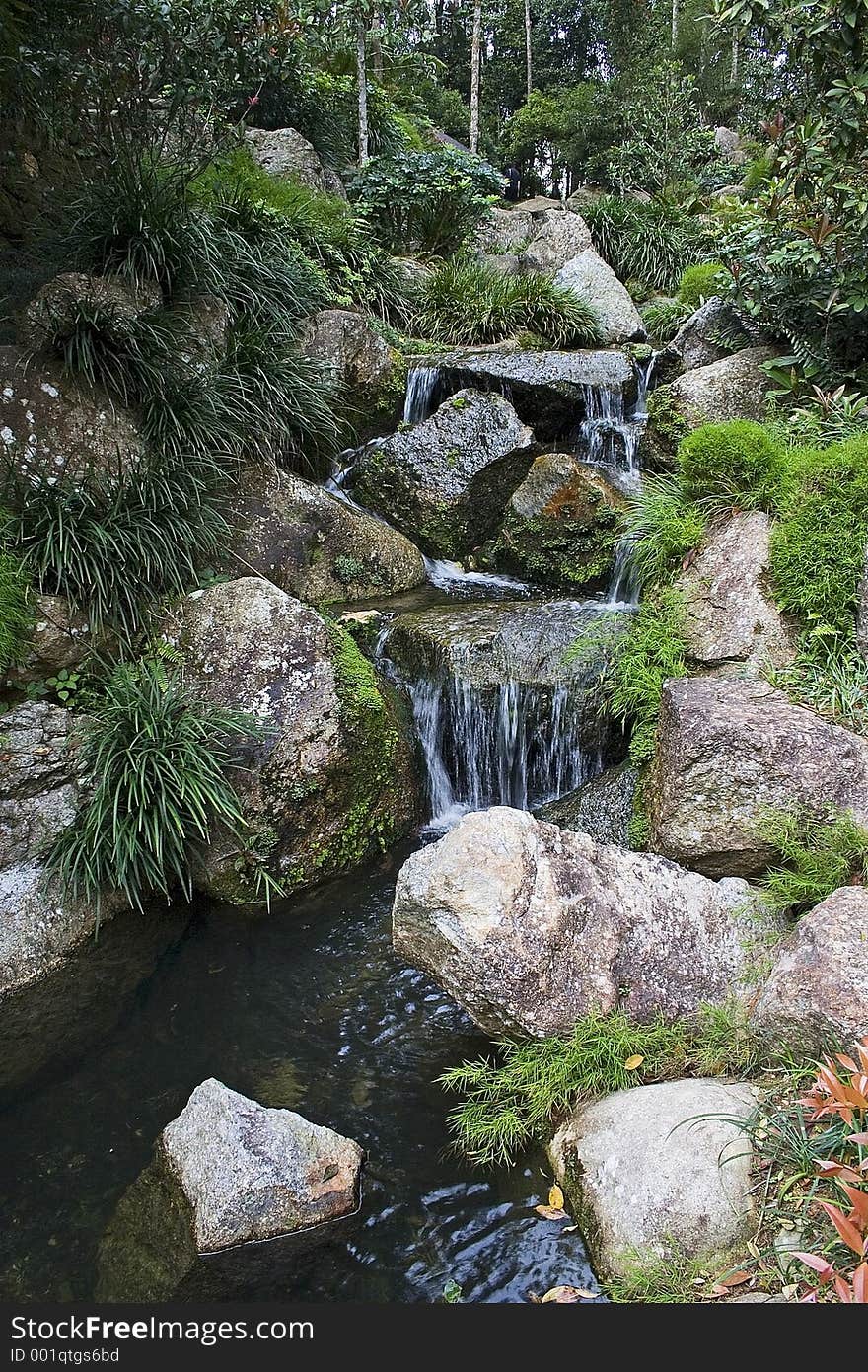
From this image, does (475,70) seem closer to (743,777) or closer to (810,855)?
(743,777)

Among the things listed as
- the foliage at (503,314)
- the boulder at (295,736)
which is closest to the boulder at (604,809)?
the boulder at (295,736)

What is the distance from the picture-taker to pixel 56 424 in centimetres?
621

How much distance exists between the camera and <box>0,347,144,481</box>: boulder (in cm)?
601

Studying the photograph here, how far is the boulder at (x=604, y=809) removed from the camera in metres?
5.23

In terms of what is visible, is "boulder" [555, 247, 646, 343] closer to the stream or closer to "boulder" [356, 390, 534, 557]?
"boulder" [356, 390, 534, 557]

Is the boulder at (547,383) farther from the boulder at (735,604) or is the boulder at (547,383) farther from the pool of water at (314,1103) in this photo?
the pool of water at (314,1103)

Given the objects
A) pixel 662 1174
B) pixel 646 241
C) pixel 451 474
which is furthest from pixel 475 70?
pixel 662 1174

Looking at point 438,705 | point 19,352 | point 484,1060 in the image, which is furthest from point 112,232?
point 484,1060

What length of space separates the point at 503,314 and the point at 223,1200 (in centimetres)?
922

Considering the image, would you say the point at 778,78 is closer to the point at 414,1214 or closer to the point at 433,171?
the point at 433,171

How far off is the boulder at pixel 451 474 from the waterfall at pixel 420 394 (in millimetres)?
648

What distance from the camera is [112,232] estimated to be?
687 cm

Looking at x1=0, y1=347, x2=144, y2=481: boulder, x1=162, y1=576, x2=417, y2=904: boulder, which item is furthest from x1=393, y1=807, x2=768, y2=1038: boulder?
x1=0, y1=347, x2=144, y2=481: boulder

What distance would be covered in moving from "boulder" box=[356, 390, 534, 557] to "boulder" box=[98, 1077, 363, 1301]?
5364mm
